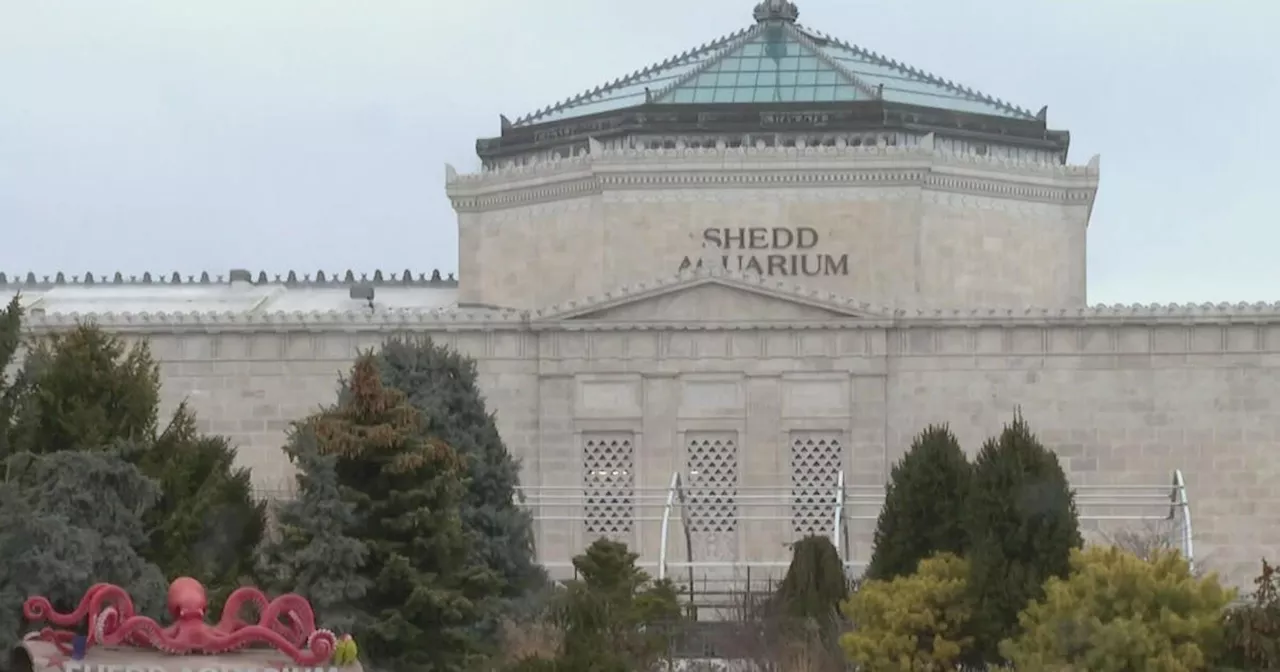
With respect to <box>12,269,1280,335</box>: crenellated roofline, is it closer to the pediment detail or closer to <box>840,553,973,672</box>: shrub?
the pediment detail

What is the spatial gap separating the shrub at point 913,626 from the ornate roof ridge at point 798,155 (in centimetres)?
2061

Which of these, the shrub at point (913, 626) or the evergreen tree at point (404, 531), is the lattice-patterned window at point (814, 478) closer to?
the shrub at point (913, 626)

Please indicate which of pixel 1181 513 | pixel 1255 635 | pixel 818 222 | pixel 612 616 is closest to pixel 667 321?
pixel 818 222

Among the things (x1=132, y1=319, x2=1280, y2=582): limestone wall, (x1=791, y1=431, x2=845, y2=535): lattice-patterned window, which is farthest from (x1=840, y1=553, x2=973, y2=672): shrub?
(x1=791, y1=431, x2=845, y2=535): lattice-patterned window

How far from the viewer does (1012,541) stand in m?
36.1

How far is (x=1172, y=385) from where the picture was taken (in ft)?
166

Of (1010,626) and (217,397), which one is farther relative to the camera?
(217,397)

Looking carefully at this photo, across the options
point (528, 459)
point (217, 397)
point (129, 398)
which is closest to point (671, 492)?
point (528, 459)

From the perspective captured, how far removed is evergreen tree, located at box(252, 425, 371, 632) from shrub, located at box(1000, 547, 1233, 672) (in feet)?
26.4

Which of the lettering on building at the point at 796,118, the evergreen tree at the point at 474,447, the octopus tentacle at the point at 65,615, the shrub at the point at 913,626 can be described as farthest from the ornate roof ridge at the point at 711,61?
the octopus tentacle at the point at 65,615

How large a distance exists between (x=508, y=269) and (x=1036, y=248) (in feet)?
34.2

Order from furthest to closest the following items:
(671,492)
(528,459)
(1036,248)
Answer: (1036,248) → (528,459) → (671,492)

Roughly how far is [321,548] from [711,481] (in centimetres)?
1614

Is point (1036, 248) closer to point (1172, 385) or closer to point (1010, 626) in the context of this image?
point (1172, 385)
